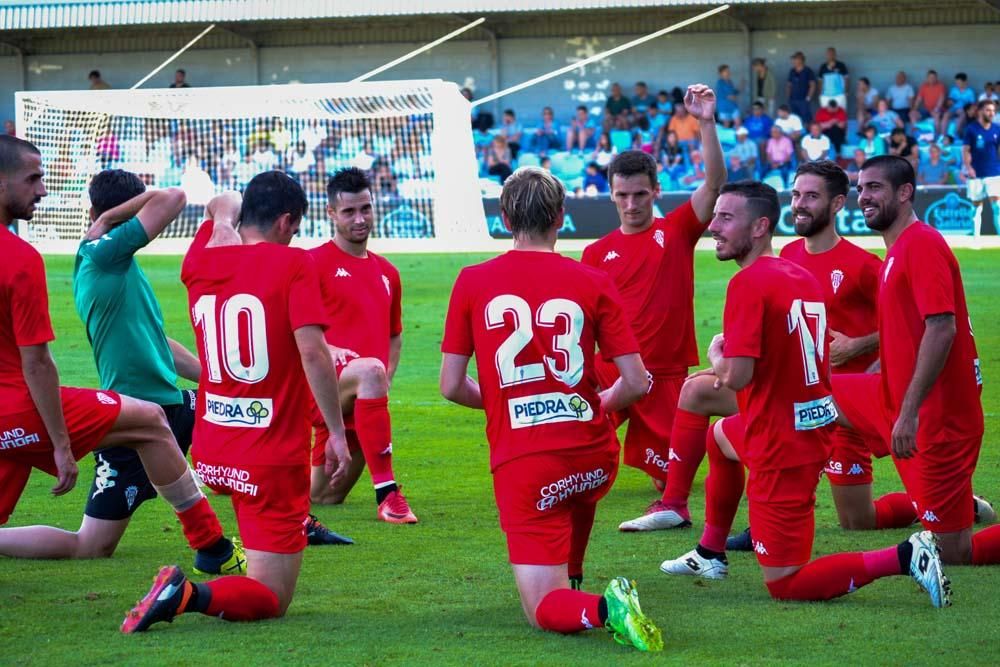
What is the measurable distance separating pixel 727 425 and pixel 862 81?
29.5 meters

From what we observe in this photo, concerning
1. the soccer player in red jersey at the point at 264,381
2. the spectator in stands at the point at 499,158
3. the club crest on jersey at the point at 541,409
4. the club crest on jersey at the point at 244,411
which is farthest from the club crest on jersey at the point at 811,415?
the spectator in stands at the point at 499,158

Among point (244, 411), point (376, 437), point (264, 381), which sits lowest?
point (376, 437)

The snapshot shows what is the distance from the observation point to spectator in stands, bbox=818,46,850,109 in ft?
112

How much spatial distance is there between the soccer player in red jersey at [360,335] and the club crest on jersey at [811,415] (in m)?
2.71

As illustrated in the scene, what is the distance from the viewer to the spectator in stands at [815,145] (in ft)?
104

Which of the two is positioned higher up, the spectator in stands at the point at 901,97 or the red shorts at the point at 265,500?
the spectator in stands at the point at 901,97

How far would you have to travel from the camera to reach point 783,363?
5.88 metres

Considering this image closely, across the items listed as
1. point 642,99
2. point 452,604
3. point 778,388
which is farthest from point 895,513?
point 642,99

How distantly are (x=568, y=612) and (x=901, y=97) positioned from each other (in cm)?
3085

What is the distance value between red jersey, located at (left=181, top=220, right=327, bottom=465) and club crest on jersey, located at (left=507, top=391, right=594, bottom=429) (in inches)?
34.4

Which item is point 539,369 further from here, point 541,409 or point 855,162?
point 855,162

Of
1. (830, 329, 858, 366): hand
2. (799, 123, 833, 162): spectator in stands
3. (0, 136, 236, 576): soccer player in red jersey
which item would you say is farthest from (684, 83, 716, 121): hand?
(799, 123, 833, 162): spectator in stands

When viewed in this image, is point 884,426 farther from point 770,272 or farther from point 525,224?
point 525,224

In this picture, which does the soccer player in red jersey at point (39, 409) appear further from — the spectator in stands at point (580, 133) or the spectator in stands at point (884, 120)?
the spectator in stands at point (580, 133)
